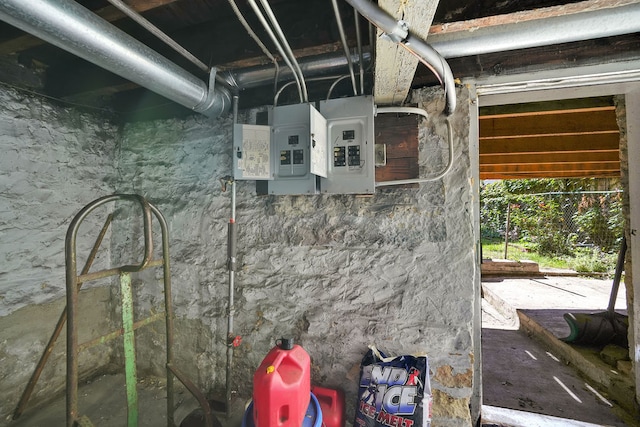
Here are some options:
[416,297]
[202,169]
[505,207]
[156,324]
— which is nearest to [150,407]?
[156,324]

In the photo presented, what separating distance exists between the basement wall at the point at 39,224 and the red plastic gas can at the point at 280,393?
5.59 ft

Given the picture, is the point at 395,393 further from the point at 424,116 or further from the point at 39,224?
the point at 39,224

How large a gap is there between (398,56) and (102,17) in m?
1.32

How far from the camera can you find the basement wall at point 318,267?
4.60 ft

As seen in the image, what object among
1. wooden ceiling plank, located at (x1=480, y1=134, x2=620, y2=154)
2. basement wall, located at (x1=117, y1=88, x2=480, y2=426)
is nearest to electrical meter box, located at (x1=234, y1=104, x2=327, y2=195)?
basement wall, located at (x1=117, y1=88, x2=480, y2=426)

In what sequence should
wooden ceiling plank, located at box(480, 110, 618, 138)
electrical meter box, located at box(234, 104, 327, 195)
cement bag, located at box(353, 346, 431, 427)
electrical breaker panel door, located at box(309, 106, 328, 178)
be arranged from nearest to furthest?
cement bag, located at box(353, 346, 431, 427) → electrical breaker panel door, located at box(309, 106, 328, 178) → electrical meter box, located at box(234, 104, 327, 195) → wooden ceiling plank, located at box(480, 110, 618, 138)

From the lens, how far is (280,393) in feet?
3.51

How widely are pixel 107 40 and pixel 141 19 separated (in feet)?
0.52

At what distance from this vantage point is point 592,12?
36.4 inches

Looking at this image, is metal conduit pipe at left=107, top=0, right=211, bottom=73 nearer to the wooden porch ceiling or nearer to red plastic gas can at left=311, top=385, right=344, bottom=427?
red plastic gas can at left=311, top=385, right=344, bottom=427

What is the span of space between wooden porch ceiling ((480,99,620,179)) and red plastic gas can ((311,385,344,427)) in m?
2.34

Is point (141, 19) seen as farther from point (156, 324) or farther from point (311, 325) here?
point (156, 324)

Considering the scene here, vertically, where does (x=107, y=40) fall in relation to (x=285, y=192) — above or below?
above

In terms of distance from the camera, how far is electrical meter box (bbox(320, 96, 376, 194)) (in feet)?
4.61
